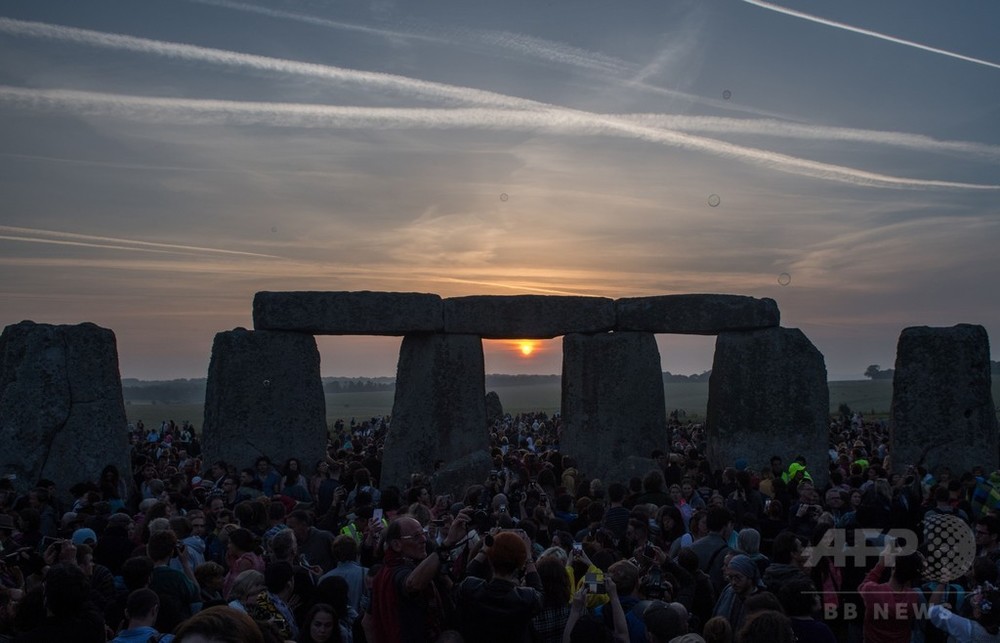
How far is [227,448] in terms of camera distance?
16.3 meters

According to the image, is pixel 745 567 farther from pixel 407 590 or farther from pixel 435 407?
pixel 435 407

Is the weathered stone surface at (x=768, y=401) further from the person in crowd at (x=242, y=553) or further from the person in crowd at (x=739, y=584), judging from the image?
the person in crowd at (x=242, y=553)

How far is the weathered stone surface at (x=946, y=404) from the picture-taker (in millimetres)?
16156

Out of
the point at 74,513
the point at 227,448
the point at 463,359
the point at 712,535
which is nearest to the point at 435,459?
the point at 463,359

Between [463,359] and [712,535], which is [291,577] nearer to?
[712,535]

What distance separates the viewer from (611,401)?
690 inches

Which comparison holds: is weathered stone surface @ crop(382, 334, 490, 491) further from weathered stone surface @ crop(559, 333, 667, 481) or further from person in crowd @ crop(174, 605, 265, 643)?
Answer: person in crowd @ crop(174, 605, 265, 643)

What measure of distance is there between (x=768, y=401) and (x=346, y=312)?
7.88m

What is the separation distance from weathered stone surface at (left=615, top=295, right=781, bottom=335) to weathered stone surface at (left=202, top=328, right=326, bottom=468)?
6.00 metres

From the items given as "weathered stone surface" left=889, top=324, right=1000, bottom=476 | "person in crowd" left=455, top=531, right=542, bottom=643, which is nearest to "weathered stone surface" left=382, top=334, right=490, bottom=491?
"weathered stone surface" left=889, top=324, right=1000, bottom=476

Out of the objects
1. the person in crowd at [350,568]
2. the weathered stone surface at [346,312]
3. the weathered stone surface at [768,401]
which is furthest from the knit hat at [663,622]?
the weathered stone surface at [346,312]

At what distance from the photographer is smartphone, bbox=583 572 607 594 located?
18.1 feet

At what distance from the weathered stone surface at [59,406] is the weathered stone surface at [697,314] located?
9.07 m

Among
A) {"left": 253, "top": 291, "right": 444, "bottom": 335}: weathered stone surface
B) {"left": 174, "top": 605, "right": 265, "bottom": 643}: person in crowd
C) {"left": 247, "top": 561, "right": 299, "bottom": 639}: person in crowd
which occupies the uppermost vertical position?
{"left": 253, "top": 291, "right": 444, "bottom": 335}: weathered stone surface
